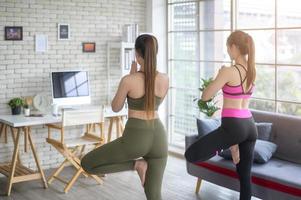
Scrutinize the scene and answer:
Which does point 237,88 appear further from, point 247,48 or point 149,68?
point 149,68

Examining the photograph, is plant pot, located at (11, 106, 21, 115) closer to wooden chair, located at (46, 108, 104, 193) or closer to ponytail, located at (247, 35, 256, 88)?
wooden chair, located at (46, 108, 104, 193)

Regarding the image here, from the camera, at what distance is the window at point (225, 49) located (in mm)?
5383

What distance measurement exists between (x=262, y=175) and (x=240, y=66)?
1085 mm

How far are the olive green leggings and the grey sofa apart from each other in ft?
4.04

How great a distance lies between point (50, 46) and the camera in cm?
625

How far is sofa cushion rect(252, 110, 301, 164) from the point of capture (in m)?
4.71

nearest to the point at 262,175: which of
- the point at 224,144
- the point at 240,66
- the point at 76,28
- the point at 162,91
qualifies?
the point at 224,144

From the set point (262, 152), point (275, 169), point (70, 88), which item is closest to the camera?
point (275, 169)

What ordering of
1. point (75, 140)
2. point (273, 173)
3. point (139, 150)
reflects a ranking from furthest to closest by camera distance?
point (75, 140)
point (273, 173)
point (139, 150)

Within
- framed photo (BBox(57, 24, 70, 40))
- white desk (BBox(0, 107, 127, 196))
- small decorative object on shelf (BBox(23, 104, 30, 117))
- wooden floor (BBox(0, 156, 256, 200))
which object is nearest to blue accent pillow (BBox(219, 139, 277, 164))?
wooden floor (BBox(0, 156, 256, 200))

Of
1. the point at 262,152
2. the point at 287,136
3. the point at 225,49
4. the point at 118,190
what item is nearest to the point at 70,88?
the point at 118,190

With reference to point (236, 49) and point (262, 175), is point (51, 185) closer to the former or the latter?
point (262, 175)

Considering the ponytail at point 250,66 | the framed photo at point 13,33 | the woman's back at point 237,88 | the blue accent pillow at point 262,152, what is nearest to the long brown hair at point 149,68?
the woman's back at point 237,88

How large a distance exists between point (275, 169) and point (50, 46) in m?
3.37
